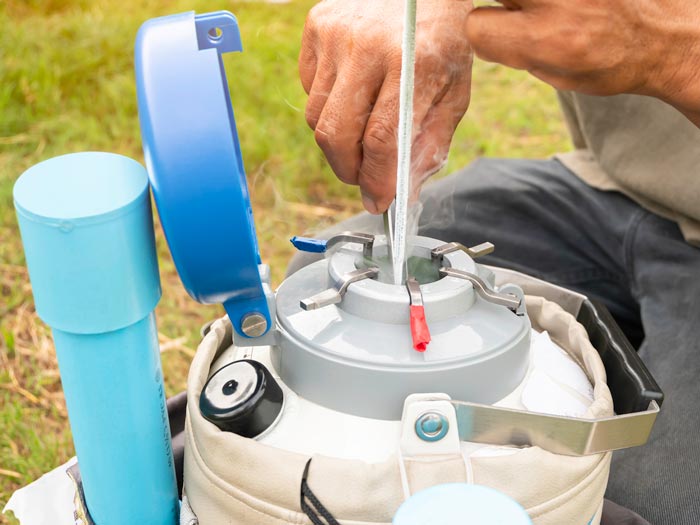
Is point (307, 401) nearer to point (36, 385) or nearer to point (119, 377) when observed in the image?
point (119, 377)

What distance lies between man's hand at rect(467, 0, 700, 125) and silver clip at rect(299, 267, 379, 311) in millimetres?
229

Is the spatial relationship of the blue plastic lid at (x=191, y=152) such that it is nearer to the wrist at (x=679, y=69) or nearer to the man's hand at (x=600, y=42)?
the man's hand at (x=600, y=42)

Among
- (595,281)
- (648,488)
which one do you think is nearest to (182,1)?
(595,281)

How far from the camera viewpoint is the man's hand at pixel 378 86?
84cm

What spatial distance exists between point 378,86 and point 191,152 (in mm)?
333

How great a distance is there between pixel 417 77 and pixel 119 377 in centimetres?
45

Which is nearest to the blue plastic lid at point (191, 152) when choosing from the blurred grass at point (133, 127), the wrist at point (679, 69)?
the wrist at point (679, 69)

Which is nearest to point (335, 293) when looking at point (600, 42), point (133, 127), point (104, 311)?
point (104, 311)

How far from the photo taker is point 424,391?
0.70 meters

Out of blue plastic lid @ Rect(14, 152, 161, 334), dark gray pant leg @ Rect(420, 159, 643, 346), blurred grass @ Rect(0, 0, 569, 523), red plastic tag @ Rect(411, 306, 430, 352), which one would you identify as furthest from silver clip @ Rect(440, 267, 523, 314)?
blurred grass @ Rect(0, 0, 569, 523)

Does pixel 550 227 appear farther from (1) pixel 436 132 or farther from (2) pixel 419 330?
(2) pixel 419 330

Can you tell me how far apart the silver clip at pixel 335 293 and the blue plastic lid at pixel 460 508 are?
20 centimetres

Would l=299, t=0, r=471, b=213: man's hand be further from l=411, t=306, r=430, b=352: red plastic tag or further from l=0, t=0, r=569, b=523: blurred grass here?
l=0, t=0, r=569, b=523: blurred grass

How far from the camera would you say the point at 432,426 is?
669 mm
